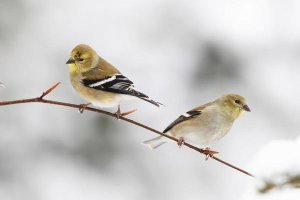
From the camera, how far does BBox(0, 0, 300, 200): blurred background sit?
591cm

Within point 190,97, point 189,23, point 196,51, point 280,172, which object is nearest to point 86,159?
point 190,97

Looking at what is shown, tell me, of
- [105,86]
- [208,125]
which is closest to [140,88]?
[208,125]

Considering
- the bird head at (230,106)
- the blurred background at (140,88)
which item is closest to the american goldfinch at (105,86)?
the bird head at (230,106)

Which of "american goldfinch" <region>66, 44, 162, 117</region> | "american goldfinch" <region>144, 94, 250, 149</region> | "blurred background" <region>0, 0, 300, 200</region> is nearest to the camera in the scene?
"american goldfinch" <region>66, 44, 162, 117</region>

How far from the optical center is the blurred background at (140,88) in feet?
19.4

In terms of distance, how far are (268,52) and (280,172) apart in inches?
256

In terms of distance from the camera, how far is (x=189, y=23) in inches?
276

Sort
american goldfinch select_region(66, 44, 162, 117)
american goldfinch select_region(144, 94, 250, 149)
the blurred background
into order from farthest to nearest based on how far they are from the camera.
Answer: the blurred background
american goldfinch select_region(144, 94, 250, 149)
american goldfinch select_region(66, 44, 162, 117)

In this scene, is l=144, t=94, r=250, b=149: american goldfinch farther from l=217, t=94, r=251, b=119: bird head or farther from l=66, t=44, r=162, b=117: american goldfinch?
l=66, t=44, r=162, b=117: american goldfinch

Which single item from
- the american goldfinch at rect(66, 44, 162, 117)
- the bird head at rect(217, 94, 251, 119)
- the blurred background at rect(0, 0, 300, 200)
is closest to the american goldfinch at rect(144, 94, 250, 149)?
the bird head at rect(217, 94, 251, 119)

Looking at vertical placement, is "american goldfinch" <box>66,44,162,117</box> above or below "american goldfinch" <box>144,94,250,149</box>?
below

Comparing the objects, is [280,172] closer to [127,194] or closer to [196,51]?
[127,194]

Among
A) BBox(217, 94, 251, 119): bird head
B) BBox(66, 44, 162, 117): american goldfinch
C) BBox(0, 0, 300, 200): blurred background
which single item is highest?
BBox(0, 0, 300, 200): blurred background

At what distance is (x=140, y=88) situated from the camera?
20.3ft
